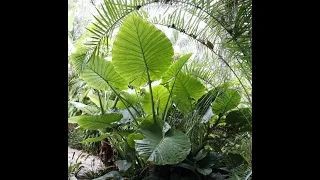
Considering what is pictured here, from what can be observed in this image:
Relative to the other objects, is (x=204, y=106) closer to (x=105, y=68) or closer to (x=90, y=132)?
(x=105, y=68)

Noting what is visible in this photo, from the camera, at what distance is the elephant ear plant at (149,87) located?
2.64 m

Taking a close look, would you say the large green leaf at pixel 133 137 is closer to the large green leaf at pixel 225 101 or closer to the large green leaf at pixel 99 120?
the large green leaf at pixel 99 120

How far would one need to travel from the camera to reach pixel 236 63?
2.64 metres

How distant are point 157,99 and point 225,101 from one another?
22.7 inches

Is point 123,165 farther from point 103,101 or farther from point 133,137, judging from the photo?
point 103,101

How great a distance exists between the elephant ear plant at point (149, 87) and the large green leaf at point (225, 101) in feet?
0.59

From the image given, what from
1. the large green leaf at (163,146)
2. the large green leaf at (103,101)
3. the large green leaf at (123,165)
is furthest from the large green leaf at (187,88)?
the large green leaf at (103,101)

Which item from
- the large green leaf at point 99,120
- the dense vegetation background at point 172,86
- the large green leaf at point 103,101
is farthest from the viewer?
the large green leaf at point 103,101

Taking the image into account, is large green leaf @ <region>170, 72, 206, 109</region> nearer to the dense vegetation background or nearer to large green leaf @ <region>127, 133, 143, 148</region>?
the dense vegetation background

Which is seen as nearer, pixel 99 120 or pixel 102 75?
pixel 99 120

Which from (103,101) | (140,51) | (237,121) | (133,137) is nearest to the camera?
(140,51)

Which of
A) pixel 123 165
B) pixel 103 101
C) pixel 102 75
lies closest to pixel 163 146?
pixel 123 165

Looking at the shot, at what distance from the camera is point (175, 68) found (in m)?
3.09

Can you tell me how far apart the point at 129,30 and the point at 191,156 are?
1.10m
